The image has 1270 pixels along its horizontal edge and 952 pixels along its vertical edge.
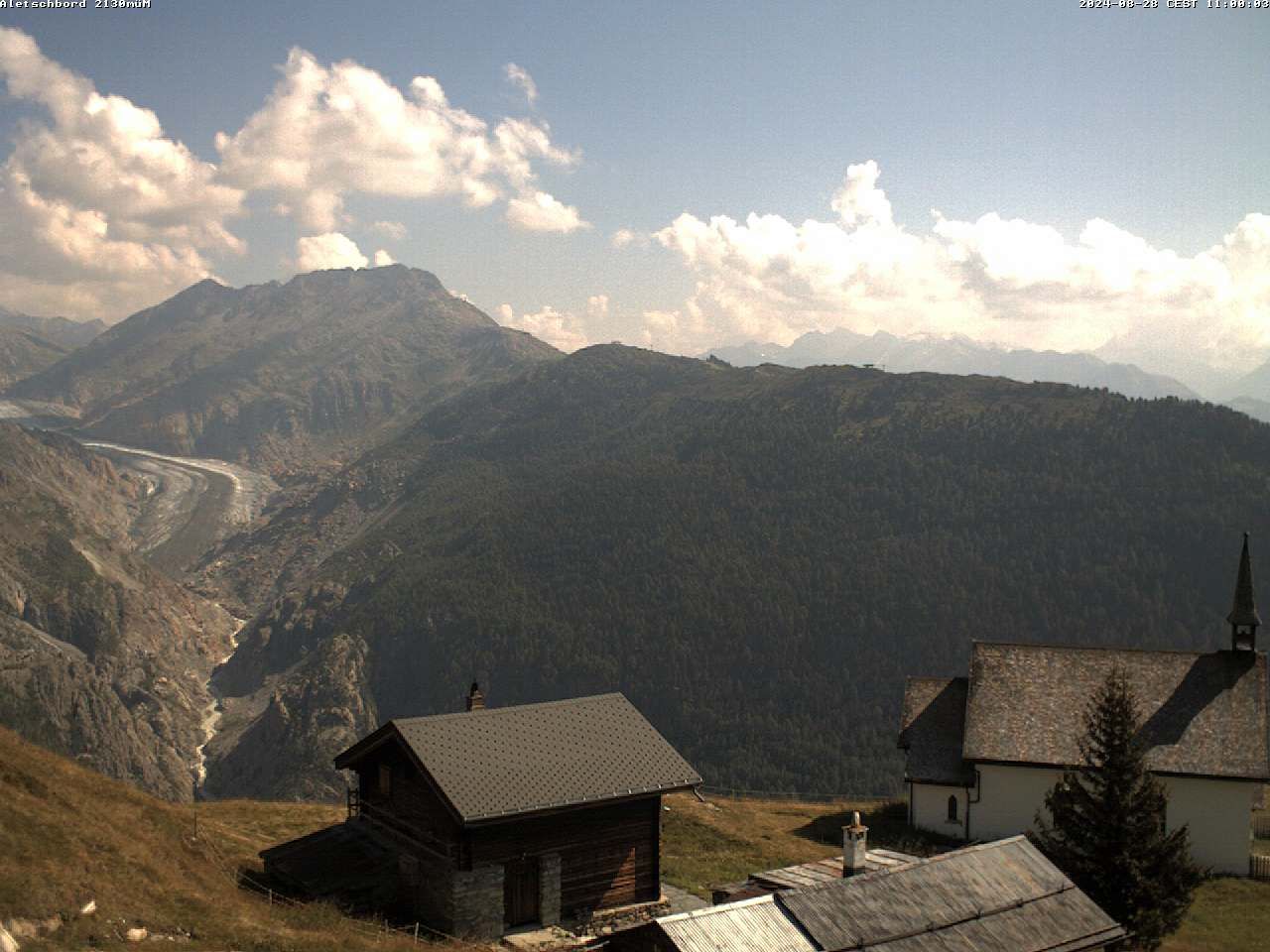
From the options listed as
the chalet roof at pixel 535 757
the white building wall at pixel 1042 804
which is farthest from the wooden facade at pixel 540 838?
the white building wall at pixel 1042 804

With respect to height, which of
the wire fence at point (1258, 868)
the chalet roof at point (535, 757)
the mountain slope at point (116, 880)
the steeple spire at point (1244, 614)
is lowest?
the wire fence at point (1258, 868)

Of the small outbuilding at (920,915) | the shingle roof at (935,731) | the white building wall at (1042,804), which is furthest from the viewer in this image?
the shingle roof at (935,731)

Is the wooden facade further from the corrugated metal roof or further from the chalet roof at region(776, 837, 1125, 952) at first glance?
the chalet roof at region(776, 837, 1125, 952)

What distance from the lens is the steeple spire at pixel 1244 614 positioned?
48312 millimetres

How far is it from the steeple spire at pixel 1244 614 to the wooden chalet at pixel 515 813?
1146 inches

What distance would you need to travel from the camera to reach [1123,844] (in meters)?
31.7

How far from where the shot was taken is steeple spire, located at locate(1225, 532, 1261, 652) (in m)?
48.3

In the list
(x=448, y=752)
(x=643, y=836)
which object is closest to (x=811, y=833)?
(x=643, y=836)

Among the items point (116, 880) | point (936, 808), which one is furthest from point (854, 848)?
point (936, 808)

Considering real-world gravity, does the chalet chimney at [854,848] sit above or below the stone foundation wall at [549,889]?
above

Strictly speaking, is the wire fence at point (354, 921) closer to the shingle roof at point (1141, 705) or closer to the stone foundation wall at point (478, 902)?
the stone foundation wall at point (478, 902)

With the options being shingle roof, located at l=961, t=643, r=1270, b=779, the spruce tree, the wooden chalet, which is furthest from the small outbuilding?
shingle roof, located at l=961, t=643, r=1270, b=779

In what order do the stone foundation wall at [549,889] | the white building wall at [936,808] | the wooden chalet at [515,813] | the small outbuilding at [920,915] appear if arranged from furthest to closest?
the white building wall at [936,808], the stone foundation wall at [549,889], the wooden chalet at [515,813], the small outbuilding at [920,915]

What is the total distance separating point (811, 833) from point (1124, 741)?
1920cm
